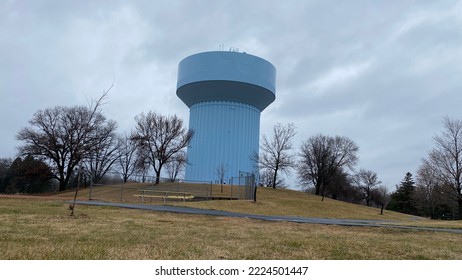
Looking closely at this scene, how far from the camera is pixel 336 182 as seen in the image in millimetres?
64438

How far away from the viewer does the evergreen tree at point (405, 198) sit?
67.8 meters

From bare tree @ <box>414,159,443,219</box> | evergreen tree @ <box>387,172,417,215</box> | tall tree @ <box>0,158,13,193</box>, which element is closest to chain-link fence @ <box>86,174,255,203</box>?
bare tree @ <box>414,159,443,219</box>

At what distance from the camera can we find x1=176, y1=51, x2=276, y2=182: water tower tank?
42.4 metres

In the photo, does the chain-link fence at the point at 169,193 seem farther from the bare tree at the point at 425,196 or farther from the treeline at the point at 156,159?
the bare tree at the point at 425,196

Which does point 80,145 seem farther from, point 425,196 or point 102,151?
point 425,196

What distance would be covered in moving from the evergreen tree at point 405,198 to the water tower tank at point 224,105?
3550cm

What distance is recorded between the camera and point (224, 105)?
145ft

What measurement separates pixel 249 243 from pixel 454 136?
125 feet

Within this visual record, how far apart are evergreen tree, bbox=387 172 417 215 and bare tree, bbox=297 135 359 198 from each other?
15.4 meters

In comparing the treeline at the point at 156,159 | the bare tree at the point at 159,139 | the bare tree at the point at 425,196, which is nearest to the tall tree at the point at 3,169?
the treeline at the point at 156,159

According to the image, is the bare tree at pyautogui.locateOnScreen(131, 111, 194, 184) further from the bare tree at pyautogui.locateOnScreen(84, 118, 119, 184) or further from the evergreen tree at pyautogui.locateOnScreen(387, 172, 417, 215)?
the evergreen tree at pyautogui.locateOnScreen(387, 172, 417, 215)

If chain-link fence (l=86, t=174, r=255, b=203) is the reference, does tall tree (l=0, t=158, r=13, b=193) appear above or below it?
above

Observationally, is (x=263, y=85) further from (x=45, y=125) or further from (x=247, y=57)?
(x=45, y=125)

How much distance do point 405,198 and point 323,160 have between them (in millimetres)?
23020
